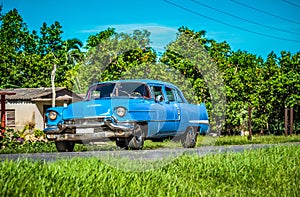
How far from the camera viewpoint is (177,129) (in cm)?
1294

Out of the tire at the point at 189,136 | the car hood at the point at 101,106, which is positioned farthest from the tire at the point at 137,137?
the tire at the point at 189,136

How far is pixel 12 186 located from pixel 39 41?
52592 millimetres

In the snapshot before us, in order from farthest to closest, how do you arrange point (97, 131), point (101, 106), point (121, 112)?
point (101, 106) < point (121, 112) < point (97, 131)

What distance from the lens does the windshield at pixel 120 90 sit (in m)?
12.4

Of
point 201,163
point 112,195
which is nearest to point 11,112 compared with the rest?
point 201,163

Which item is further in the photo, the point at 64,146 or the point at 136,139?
the point at 64,146

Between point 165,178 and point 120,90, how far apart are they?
17.5ft

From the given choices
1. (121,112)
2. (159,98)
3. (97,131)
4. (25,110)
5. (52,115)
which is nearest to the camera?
(97,131)

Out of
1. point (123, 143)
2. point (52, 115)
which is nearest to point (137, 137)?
point (123, 143)

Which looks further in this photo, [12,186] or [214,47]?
[214,47]

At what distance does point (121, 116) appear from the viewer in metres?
12.3

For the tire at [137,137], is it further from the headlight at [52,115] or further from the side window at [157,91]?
the headlight at [52,115]

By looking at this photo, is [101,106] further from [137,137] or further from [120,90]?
[137,137]

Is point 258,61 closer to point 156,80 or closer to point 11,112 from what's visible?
point 11,112
